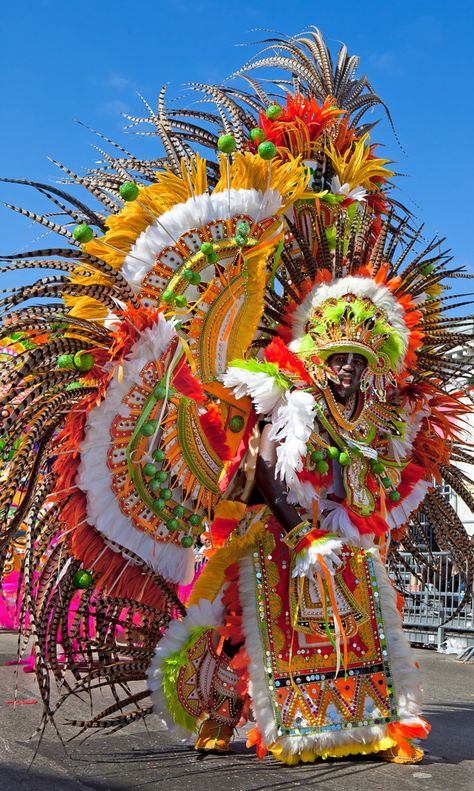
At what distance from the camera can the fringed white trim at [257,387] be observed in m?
3.36

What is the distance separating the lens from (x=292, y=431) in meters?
3.29

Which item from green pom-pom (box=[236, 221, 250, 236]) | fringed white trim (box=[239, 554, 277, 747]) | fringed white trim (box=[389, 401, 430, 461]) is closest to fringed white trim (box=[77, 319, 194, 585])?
fringed white trim (box=[239, 554, 277, 747])

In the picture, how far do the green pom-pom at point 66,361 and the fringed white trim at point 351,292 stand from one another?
1074 mm

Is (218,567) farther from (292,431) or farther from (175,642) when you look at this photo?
(292,431)

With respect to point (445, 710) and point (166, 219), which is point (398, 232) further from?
A: point (445, 710)

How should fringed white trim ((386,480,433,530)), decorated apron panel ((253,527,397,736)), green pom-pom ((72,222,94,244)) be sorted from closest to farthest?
1. green pom-pom ((72,222,94,244))
2. decorated apron panel ((253,527,397,736))
3. fringed white trim ((386,480,433,530))

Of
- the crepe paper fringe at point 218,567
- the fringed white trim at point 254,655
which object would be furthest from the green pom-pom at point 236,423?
the fringed white trim at point 254,655

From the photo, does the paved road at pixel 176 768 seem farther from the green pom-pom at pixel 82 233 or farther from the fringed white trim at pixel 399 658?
the green pom-pom at pixel 82 233

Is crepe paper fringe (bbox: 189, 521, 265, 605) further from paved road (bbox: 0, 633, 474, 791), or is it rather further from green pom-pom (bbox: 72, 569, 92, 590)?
paved road (bbox: 0, 633, 474, 791)

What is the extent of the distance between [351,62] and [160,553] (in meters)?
3.02

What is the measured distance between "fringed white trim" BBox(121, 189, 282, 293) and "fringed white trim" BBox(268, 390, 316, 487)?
75cm

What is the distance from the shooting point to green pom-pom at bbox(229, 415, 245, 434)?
3506mm

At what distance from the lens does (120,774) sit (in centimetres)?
312

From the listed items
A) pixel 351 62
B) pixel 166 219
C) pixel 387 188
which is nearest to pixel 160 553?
pixel 166 219
